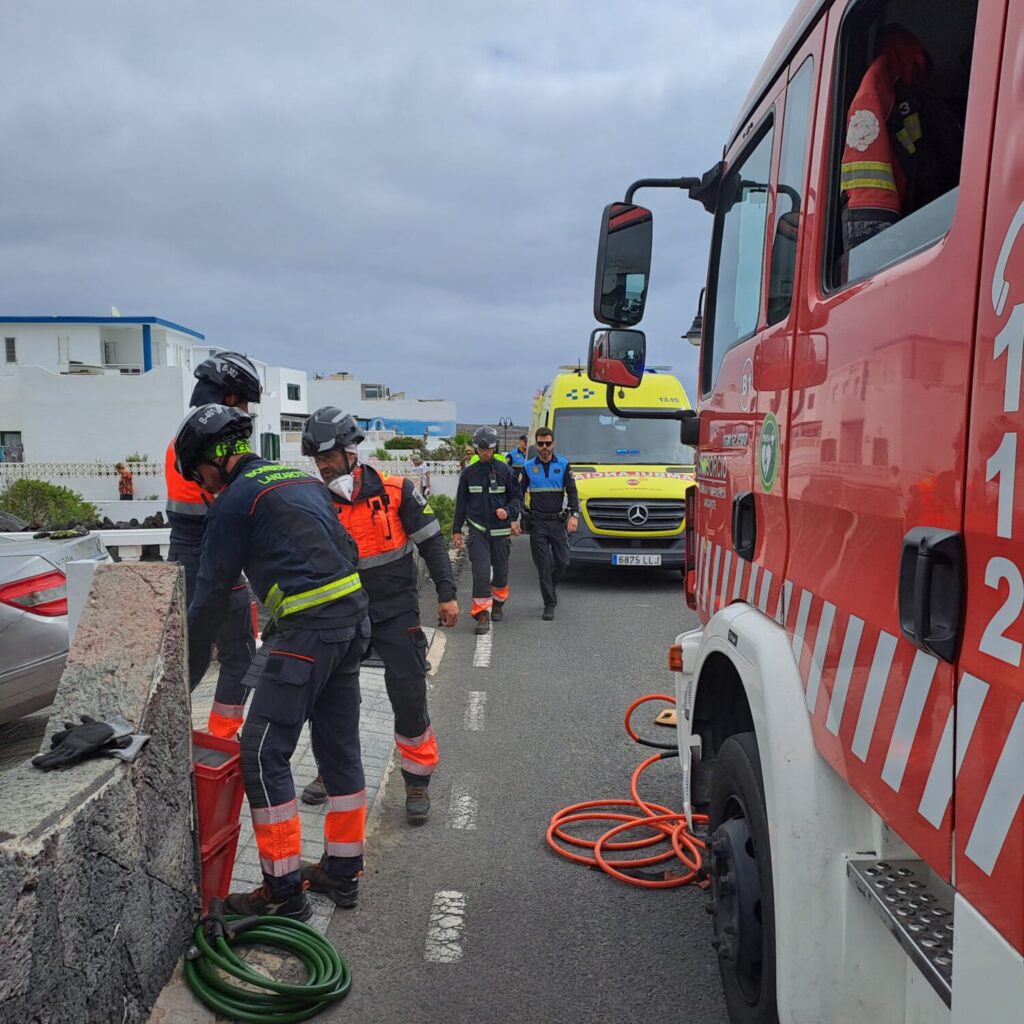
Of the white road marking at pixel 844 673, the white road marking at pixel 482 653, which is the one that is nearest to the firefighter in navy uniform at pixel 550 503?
the white road marking at pixel 482 653

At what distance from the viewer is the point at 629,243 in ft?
10.6

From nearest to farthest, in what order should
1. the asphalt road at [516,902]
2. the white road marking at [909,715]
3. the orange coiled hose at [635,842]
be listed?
the white road marking at [909,715] → the asphalt road at [516,902] → the orange coiled hose at [635,842]

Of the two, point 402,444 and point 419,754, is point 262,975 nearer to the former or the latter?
point 419,754

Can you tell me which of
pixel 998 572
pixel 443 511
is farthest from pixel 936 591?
pixel 443 511

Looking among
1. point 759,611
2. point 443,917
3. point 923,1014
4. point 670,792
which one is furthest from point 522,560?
point 923,1014

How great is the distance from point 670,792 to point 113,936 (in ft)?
9.75

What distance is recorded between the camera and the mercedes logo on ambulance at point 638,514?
35.9ft

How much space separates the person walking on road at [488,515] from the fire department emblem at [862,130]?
6.79 meters

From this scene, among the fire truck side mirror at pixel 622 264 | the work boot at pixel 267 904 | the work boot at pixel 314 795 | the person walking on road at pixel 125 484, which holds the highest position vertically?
the fire truck side mirror at pixel 622 264

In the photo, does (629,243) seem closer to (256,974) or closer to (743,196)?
(743,196)

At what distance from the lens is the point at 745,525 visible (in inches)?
104

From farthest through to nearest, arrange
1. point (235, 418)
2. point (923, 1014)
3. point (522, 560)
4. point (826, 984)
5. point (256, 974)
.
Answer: point (522, 560) < point (235, 418) < point (256, 974) < point (826, 984) < point (923, 1014)

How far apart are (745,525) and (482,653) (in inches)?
214

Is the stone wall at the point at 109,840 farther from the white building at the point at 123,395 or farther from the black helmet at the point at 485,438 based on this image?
the black helmet at the point at 485,438
